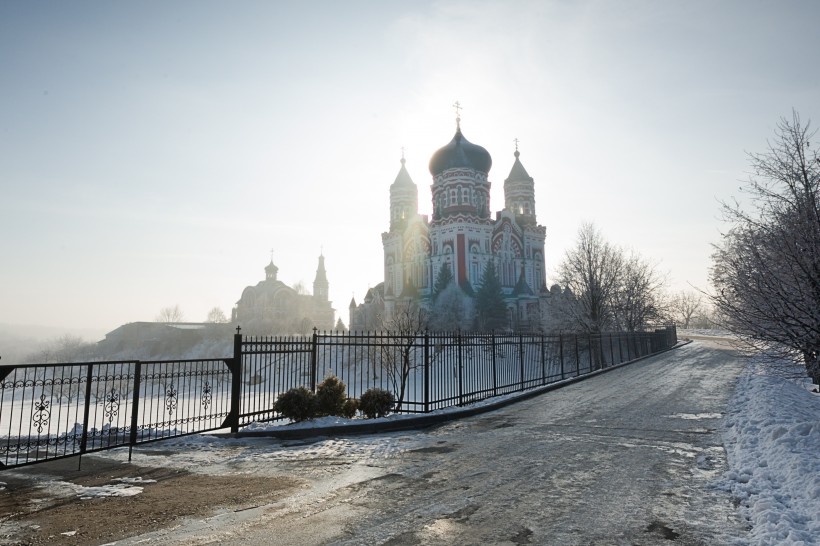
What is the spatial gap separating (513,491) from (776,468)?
3345 millimetres

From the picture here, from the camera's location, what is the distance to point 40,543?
14.2ft

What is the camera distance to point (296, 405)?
10078 mm

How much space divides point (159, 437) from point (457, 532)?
6.79 meters

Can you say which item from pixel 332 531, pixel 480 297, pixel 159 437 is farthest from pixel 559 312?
pixel 332 531

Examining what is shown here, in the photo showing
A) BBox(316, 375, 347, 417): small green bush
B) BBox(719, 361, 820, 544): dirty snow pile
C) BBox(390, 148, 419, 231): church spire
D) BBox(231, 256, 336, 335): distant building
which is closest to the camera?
BBox(719, 361, 820, 544): dirty snow pile

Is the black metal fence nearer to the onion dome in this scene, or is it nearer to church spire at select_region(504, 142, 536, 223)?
the onion dome

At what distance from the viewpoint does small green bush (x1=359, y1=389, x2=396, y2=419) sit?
35.3 ft

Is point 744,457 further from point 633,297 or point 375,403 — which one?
point 633,297

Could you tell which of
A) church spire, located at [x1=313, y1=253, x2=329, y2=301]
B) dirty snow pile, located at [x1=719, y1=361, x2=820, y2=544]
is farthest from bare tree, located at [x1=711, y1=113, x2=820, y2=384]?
church spire, located at [x1=313, y1=253, x2=329, y2=301]

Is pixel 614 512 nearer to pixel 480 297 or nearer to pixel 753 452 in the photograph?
pixel 753 452

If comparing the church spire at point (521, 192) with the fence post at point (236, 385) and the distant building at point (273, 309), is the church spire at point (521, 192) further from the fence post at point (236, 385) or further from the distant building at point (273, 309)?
the fence post at point (236, 385)

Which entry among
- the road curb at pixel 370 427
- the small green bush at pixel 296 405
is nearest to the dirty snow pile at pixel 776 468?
the road curb at pixel 370 427

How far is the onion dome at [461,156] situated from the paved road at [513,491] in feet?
157

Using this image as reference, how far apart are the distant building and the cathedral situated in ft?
66.0
